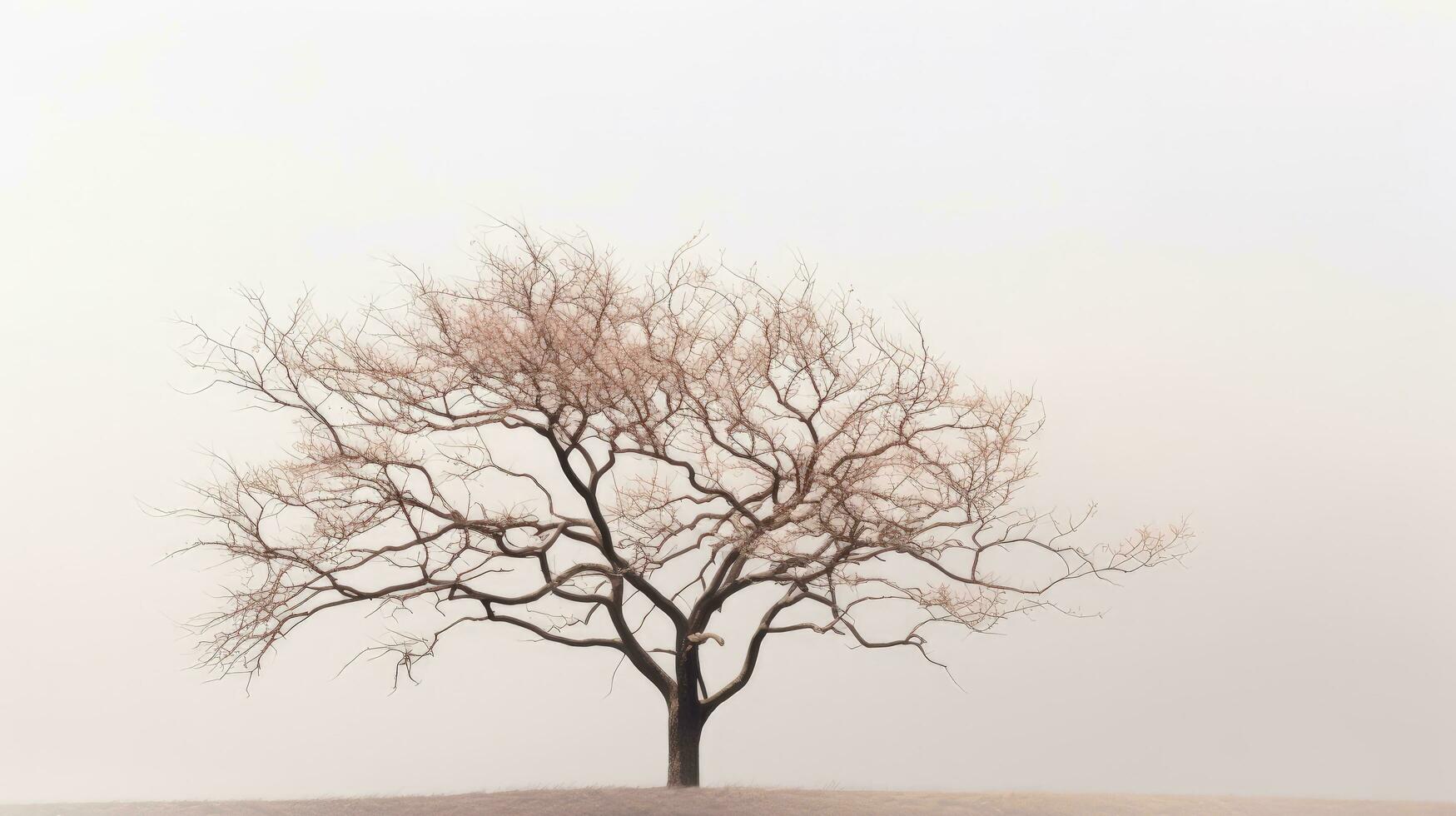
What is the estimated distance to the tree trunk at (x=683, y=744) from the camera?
964 centimetres

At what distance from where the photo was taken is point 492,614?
943 cm

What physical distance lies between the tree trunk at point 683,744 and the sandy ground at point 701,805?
214mm

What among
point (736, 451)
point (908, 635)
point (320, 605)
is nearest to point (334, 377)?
point (320, 605)

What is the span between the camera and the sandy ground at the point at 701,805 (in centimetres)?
910

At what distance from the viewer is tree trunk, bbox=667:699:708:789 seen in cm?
964

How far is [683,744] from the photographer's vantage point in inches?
380

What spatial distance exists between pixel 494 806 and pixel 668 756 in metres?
1.48

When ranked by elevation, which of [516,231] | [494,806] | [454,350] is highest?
[516,231]

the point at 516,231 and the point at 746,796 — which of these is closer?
the point at 516,231

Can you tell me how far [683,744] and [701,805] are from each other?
684mm

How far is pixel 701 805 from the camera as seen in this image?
357 inches

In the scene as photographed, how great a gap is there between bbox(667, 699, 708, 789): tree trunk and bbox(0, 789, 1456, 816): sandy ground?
214 millimetres

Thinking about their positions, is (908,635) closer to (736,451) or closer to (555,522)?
(736,451)

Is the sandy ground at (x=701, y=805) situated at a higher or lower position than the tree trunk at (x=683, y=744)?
lower
